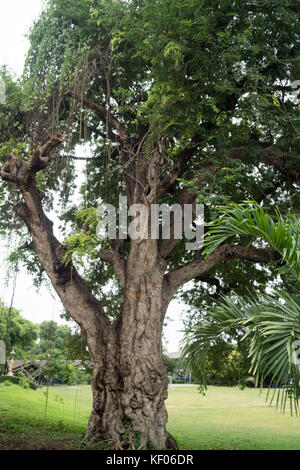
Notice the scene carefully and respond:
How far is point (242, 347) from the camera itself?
7.57m

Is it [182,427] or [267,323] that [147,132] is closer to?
[267,323]

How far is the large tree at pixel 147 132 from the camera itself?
18.9ft

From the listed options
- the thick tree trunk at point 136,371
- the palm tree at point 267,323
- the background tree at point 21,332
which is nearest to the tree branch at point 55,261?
the thick tree trunk at point 136,371

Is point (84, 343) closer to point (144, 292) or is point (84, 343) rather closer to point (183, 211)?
point (144, 292)

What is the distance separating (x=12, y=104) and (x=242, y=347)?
6.08 metres

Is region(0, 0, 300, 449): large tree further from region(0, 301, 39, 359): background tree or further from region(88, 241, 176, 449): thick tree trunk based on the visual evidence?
region(0, 301, 39, 359): background tree

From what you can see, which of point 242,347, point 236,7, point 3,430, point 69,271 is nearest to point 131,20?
point 236,7

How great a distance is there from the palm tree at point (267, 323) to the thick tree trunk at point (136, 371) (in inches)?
75.2

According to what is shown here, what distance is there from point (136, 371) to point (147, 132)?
3754 mm

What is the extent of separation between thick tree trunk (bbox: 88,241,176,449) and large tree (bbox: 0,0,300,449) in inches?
0.7

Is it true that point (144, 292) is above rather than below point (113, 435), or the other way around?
above

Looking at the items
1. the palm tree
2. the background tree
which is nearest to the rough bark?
the palm tree

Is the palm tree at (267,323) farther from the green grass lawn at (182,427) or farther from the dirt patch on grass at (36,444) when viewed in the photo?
the dirt patch on grass at (36,444)
